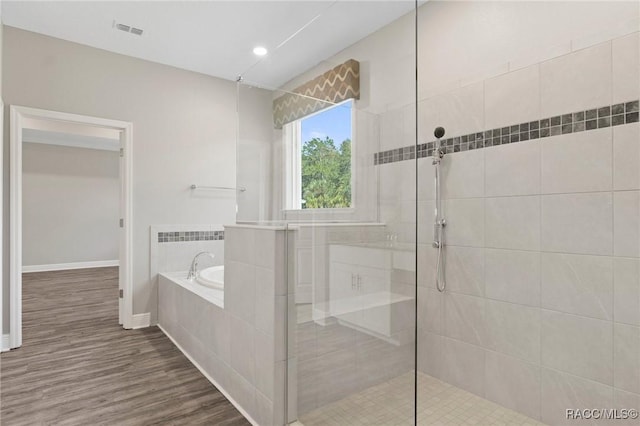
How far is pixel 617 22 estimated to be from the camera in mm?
1540

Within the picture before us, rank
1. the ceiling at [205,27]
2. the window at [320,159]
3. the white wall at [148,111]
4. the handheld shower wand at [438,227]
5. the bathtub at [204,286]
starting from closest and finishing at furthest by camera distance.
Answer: the window at [320,159], the ceiling at [205,27], the handheld shower wand at [438,227], the bathtub at [204,286], the white wall at [148,111]

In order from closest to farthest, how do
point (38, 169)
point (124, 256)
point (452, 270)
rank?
1. point (452, 270)
2. point (124, 256)
3. point (38, 169)

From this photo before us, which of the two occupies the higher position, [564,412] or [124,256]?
[124,256]

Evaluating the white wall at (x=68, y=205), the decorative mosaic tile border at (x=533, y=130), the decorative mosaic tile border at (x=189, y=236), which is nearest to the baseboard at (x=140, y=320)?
the decorative mosaic tile border at (x=189, y=236)

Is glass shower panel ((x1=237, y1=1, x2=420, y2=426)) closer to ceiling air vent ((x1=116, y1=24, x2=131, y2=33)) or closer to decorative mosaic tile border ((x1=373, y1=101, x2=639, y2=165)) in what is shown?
decorative mosaic tile border ((x1=373, y1=101, x2=639, y2=165))

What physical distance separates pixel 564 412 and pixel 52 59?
4.40 m

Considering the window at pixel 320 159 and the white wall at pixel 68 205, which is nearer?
the window at pixel 320 159

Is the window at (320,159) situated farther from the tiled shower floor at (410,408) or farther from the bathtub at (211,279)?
the bathtub at (211,279)

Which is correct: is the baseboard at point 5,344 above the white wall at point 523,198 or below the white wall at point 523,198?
below

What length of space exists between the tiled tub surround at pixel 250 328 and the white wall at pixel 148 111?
1.43m

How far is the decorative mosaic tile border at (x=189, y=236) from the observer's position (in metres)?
3.53

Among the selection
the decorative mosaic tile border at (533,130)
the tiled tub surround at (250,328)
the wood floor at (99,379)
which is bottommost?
the wood floor at (99,379)

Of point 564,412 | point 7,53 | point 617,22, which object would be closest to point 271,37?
point 7,53

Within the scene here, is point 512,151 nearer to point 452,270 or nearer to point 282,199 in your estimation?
point 452,270
